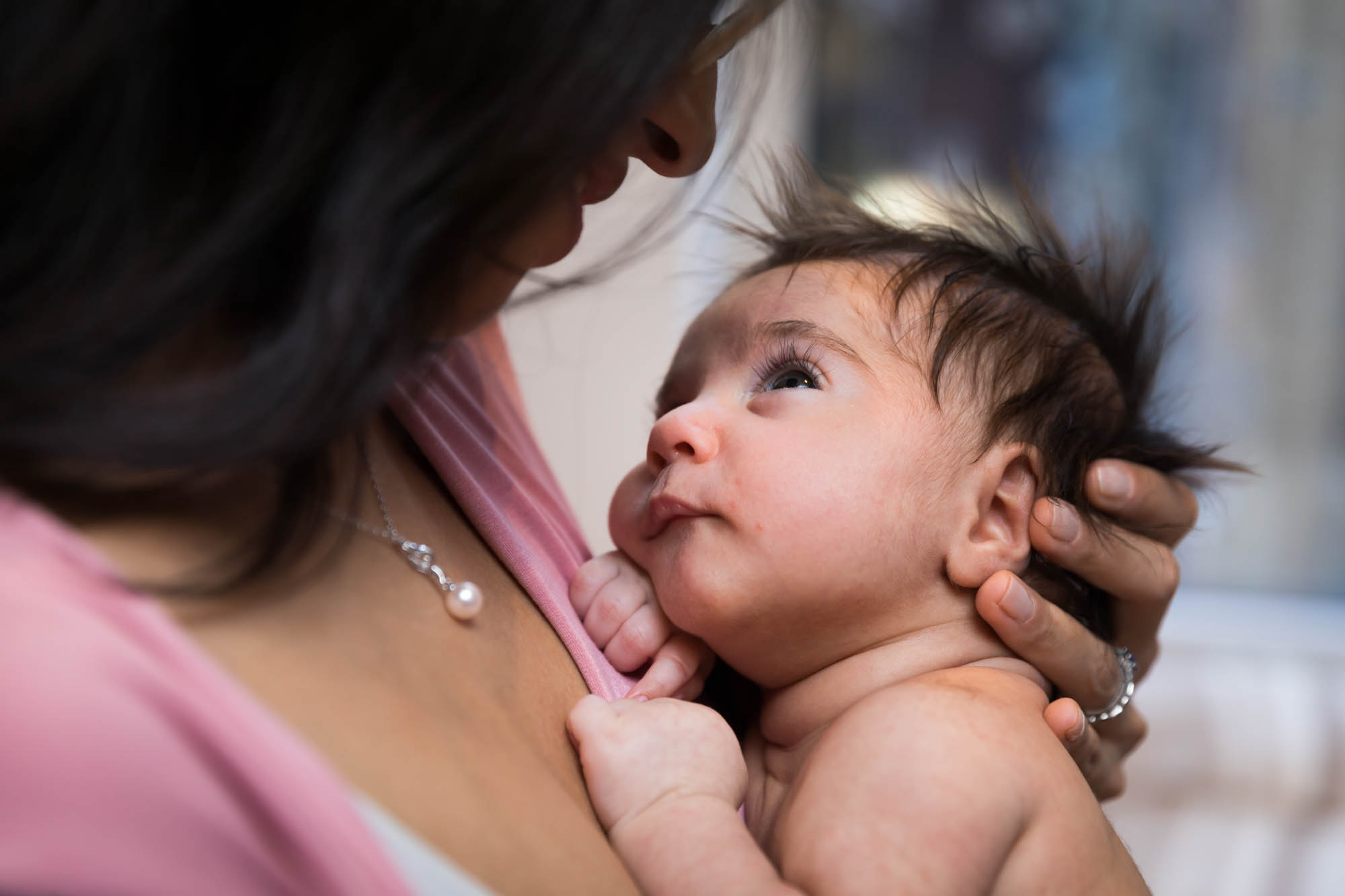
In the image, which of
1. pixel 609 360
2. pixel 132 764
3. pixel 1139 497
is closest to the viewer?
pixel 132 764

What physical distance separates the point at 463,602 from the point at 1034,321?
23.0 inches

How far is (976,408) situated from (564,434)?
4.06 feet

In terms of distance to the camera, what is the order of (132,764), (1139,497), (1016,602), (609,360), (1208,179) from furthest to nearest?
(1208,179), (609,360), (1139,497), (1016,602), (132,764)

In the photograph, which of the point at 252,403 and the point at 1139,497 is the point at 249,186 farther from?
the point at 1139,497

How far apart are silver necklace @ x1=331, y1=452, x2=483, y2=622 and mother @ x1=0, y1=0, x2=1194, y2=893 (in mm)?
37

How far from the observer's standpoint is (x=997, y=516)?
Answer: 914mm

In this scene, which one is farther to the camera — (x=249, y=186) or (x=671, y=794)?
(x=671, y=794)

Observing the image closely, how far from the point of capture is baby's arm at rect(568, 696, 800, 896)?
0.66 metres

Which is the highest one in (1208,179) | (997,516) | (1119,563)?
(997,516)

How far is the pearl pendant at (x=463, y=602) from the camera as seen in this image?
2.29ft

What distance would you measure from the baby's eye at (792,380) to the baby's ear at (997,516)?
0.51 feet

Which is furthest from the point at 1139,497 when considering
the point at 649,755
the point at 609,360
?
the point at 609,360

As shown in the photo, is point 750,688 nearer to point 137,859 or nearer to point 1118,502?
point 1118,502

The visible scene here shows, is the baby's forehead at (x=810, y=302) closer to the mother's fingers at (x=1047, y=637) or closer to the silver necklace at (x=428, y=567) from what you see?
the mother's fingers at (x=1047, y=637)
